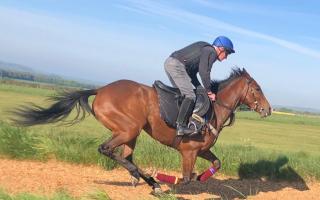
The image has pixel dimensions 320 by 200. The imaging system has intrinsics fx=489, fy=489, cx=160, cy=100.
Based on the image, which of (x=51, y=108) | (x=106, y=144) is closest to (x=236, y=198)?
(x=106, y=144)

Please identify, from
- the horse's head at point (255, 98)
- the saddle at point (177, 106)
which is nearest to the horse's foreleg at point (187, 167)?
the saddle at point (177, 106)

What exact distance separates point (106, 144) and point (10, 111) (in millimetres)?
1613

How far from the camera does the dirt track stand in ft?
25.0

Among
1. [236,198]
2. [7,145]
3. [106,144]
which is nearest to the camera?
[106,144]

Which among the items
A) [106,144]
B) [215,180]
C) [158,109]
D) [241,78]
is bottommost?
[215,180]

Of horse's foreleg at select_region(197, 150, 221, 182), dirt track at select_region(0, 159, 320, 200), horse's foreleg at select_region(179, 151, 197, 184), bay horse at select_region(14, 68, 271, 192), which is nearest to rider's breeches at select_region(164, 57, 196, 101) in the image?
bay horse at select_region(14, 68, 271, 192)

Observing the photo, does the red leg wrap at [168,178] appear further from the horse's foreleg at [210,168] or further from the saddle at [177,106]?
the saddle at [177,106]

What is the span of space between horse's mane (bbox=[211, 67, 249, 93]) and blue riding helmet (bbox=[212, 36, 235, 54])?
0.80 m

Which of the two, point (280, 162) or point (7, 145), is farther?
point (280, 162)

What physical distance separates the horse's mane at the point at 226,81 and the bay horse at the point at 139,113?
17mm

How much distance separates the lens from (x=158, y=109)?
7770 millimetres

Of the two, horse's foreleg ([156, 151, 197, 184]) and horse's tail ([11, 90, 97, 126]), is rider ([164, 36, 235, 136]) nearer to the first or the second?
horse's foreleg ([156, 151, 197, 184])

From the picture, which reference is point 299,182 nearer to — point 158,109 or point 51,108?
point 158,109

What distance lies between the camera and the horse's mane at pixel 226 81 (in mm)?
8459
